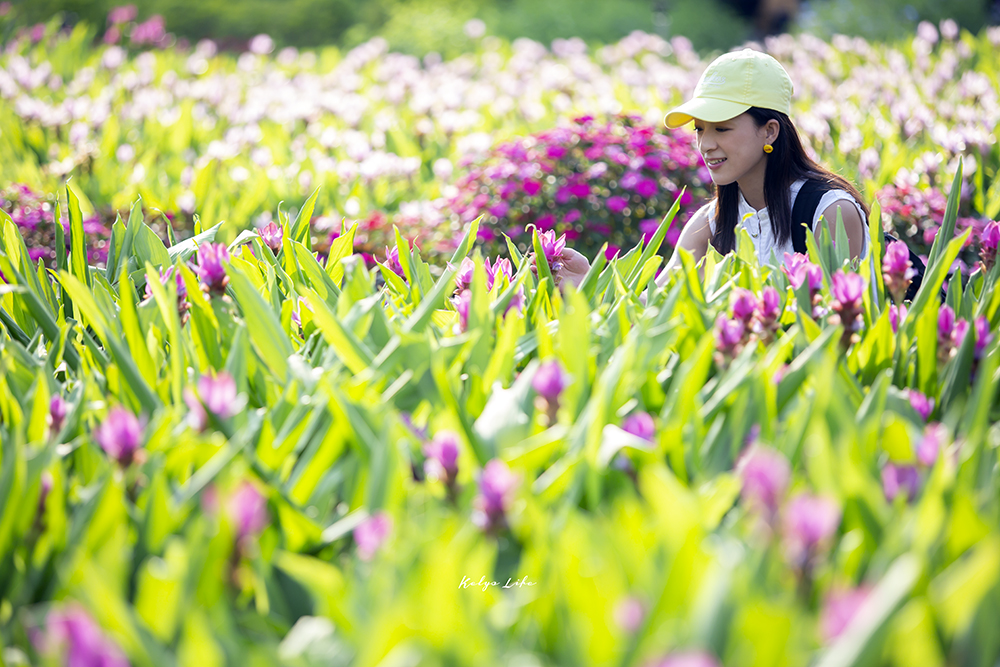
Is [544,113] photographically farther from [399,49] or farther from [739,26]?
[739,26]

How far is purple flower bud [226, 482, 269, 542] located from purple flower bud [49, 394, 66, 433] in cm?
59

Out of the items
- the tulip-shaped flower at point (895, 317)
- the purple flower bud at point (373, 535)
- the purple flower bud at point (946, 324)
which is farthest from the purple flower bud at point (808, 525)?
the tulip-shaped flower at point (895, 317)

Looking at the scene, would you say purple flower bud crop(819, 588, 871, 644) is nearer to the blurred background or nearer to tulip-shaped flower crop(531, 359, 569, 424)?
tulip-shaped flower crop(531, 359, 569, 424)

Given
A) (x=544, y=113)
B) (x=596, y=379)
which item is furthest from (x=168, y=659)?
(x=544, y=113)

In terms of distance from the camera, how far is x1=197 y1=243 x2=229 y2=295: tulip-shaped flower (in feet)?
5.39

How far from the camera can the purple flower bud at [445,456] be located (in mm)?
1085

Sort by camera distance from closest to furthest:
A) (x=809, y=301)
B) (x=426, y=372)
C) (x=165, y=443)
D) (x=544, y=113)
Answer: (x=165, y=443), (x=426, y=372), (x=809, y=301), (x=544, y=113)

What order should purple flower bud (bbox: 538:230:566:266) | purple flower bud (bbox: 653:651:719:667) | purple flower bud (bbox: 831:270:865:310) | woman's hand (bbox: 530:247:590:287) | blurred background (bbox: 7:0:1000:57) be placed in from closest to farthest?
purple flower bud (bbox: 653:651:719:667) < purple flower bud (bbox: 831:270:865:310) < purple flower bud (bbox: 538:230:566:266) < woman's hand (bbox: 530:247:590:287) < blurred background (bbox: 7:0:1000:57)

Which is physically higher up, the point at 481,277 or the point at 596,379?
the point at 481,277

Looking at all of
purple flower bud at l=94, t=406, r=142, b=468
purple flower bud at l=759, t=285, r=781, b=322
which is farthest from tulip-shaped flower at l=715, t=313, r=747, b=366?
purple flower bud at l=94, t=406, r=142, b=468

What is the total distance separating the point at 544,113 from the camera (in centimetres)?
682

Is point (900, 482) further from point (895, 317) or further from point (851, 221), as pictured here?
point (851, 221)

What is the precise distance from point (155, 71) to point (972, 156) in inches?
316

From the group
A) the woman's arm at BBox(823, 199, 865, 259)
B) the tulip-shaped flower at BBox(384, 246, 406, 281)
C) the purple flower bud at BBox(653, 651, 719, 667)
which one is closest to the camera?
the purple flower bud at BBox(653, 651, 719, 667)
